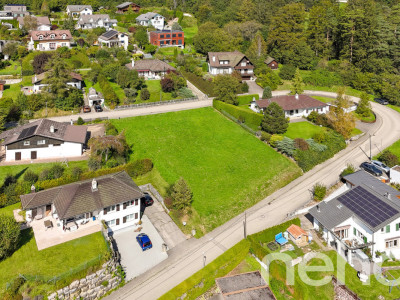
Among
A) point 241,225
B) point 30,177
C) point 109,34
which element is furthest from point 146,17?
point 241,225

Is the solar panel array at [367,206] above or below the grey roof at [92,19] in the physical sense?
below

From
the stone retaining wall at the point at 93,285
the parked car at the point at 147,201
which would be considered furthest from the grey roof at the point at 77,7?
the stone retaining wall at the point at 93,285

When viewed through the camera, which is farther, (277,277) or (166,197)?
(166,197)

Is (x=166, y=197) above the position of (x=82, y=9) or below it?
below

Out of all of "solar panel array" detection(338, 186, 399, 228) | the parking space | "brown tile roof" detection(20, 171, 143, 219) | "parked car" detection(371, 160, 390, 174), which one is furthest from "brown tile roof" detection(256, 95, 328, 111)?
the parking space

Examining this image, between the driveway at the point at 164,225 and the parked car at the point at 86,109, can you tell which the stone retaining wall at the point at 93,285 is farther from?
the parked car at the point at 86,109

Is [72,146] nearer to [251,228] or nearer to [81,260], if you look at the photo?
[81,260]

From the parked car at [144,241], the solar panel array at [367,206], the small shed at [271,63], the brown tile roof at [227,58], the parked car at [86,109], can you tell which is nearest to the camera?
the solar panel array at [367,206]

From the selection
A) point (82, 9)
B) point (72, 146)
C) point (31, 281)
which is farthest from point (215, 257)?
point (82, 9)
